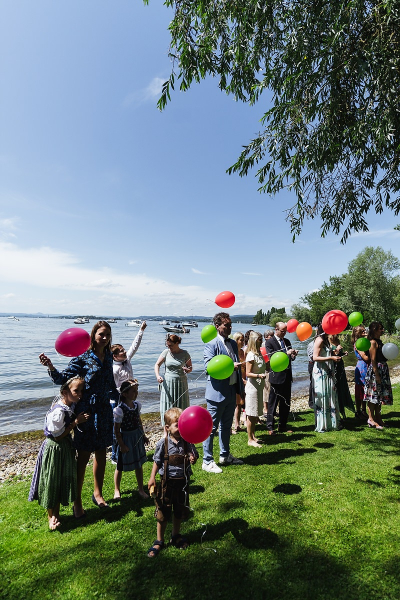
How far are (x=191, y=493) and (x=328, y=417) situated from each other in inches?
143

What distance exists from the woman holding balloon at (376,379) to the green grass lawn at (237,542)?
1.70 m

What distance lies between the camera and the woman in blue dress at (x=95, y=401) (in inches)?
141

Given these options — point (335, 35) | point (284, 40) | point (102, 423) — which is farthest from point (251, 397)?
point (284, 40)

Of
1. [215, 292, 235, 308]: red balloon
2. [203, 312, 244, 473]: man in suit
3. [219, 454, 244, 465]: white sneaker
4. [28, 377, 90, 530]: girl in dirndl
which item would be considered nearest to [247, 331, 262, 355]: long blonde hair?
[215, 292, 235, 308]: red balloon

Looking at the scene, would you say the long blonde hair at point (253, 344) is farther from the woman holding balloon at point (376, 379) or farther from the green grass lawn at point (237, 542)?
the woman holding balloon at point (376, 379)

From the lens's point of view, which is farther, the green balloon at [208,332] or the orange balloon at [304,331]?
the orange balloon at [304,331]

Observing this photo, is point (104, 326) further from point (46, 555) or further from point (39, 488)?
point (46, 555)

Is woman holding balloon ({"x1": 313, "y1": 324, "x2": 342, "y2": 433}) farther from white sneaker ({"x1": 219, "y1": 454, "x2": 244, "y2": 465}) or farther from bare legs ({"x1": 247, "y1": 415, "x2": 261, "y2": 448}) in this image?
white sneaker ({"x1": 219, "y1": 454, "x2": 244, "y2": 465})

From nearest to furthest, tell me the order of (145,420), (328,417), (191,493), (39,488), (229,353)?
(39,488) → (191,493) → (229,353) → (328,417) → (145,420)

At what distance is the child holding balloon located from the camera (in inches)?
116

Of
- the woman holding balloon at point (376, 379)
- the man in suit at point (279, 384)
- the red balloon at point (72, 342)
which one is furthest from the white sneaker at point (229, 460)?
the woman holding balloon at point (376, 379)

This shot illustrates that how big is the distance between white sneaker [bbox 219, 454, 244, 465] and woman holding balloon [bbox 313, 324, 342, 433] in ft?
7.39

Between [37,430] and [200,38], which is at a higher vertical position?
[200,38]

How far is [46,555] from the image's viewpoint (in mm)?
2969
